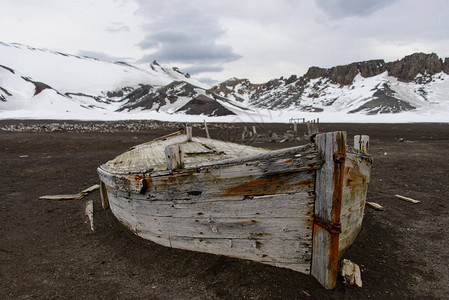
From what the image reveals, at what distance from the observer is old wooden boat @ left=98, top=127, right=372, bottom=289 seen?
3252mm

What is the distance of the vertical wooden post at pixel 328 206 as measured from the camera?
10.2 ft

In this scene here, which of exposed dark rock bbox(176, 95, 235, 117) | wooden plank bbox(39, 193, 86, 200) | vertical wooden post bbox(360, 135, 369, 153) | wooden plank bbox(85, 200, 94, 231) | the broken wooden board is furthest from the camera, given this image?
exposed dark rock bbox(176, 95, 235, 117)

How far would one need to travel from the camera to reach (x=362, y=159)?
3977 millimetres

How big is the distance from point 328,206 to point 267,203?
77cm

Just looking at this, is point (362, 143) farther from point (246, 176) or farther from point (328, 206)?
point (246, 176)

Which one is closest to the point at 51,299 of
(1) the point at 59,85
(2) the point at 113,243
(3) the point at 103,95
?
(2) the point at 113,243

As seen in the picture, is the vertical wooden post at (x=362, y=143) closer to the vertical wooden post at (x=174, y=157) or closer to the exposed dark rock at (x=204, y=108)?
the vertical wooden post at (x=174, y=157)

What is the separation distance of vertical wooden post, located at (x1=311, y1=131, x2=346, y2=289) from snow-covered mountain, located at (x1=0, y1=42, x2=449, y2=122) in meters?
48.4

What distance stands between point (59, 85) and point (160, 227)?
154342 mm

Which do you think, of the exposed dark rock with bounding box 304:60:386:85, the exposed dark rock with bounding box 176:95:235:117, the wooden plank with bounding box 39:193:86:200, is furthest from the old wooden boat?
the exposed dark rock with bounding box 304:60:386:85

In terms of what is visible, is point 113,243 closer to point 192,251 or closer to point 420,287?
point 192,251

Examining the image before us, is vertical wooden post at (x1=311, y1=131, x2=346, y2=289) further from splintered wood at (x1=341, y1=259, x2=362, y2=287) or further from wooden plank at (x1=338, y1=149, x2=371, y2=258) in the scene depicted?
wooden plank at (x1=338, y1=149, x2=371, y2=258)

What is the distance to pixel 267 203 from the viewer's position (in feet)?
11.8

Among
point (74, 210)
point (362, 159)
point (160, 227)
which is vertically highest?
point (362, 159)
